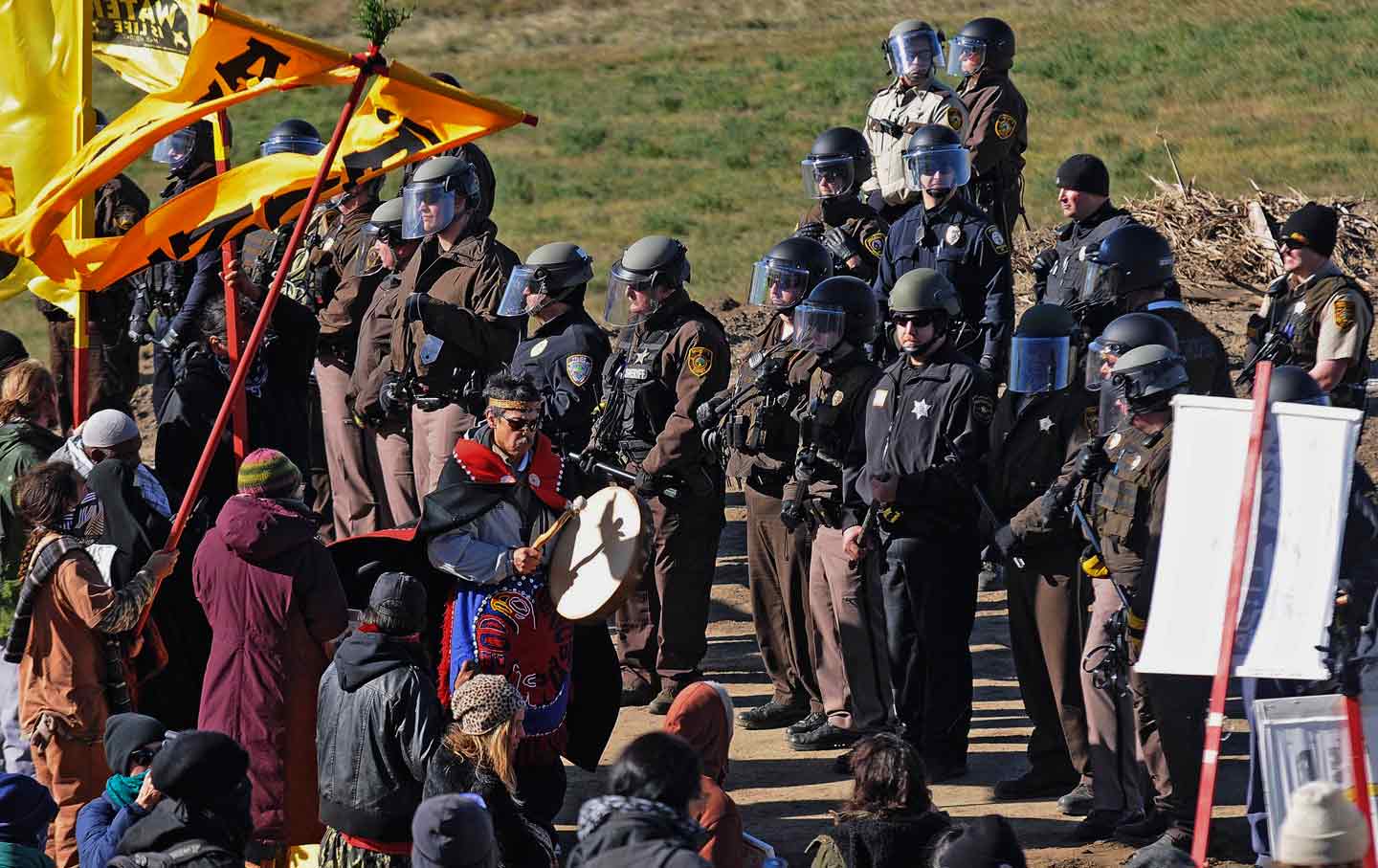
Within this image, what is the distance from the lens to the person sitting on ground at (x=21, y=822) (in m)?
6.38

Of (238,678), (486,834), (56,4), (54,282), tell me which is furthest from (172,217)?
(486,834)

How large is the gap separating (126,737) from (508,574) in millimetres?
1818

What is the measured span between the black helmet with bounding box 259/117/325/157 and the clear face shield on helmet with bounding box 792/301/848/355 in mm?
4578

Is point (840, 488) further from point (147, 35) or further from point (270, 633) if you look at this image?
point (147, 35)

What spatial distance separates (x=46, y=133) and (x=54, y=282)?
0.83 m

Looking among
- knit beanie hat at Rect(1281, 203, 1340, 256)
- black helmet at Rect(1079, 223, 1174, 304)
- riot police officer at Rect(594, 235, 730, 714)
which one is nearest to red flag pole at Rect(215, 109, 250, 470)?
riot police officer at Rect(594, 235, 730, 714)

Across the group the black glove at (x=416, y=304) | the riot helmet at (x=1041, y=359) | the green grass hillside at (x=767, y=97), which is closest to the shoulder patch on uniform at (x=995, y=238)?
the riot helmet at (x=1041, y=359)

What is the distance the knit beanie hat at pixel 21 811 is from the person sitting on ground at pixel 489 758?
1.36m

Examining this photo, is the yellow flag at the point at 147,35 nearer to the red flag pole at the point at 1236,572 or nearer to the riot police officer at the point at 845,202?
the riot police officer at the point at 845,202

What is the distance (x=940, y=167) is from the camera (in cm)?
1252

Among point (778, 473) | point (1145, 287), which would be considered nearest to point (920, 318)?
point (778, 473)

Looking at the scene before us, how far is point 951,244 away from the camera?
1238cm

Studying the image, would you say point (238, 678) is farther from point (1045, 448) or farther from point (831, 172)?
point (831, 172)

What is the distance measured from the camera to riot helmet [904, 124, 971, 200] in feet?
40.9
